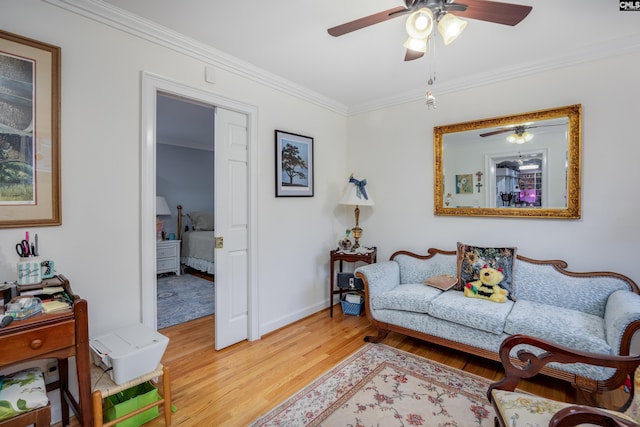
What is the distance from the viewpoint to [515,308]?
2.40 meters

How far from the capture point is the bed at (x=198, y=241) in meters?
5.31

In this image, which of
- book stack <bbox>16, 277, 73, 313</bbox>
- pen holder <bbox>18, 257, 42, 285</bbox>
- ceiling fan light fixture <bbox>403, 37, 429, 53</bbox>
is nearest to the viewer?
book stack <bbox>16, 277, 73, 313</bbox>

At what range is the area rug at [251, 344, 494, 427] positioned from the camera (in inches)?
72.4

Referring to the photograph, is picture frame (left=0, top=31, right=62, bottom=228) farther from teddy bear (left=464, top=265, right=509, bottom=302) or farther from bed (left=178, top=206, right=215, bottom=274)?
bed (left=178, top=206, right=215, bottom=274)

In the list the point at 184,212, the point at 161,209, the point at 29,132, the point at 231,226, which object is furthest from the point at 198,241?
the point at 29,132

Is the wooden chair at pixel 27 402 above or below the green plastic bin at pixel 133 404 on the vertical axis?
above

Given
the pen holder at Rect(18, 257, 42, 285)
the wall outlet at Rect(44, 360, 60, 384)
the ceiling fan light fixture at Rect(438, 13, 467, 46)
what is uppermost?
the ceiling fan light fixture at Rect(438, 13, 467, 46)

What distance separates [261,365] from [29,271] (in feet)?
5.38

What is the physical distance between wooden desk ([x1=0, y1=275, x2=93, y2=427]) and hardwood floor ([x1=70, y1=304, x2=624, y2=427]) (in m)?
0.59

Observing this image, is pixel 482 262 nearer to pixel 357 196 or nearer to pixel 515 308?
pixel 515 308

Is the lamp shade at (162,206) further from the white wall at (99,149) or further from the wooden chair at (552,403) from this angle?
the wooden chair at (552,403)

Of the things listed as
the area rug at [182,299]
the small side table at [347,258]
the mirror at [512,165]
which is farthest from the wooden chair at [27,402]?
the mirror at [512,165]

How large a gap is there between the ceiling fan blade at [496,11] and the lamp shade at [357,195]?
209 cm

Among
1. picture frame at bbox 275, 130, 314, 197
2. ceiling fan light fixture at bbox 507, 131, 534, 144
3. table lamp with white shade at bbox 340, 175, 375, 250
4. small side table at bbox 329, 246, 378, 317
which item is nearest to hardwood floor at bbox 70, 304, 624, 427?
small side table at bbox 329, 246, 378, 317
